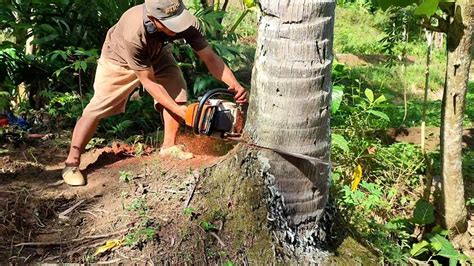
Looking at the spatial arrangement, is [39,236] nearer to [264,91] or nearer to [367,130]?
[264,91]

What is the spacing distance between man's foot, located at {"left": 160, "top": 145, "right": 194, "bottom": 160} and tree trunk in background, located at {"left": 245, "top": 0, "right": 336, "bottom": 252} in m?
0.92

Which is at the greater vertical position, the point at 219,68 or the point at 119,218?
the point at 219,68

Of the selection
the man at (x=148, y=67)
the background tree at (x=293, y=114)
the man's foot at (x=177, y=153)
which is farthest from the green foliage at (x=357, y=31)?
the background tree at (x=293, y=114)

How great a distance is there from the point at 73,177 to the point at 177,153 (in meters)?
0.69

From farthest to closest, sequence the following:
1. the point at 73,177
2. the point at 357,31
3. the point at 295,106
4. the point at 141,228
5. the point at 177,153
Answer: the point at 357,31 → the point at 177,153 → the point at 73,177 → the point at 141,228 → the point at 295,106

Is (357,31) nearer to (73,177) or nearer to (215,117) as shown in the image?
(215,117)

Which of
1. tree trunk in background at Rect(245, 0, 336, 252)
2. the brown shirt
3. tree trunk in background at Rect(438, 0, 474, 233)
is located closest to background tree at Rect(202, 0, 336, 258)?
tree trunk in background at Rect(245, 0, 336, 252)

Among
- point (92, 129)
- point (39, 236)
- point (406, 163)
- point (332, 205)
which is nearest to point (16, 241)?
point (39, 236)

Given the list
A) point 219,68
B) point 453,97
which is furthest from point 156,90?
point 453,97

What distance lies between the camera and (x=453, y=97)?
3668 mm

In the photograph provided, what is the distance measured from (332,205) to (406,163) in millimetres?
1811

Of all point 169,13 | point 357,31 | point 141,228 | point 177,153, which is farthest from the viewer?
point 357,31

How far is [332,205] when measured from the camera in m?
2.97

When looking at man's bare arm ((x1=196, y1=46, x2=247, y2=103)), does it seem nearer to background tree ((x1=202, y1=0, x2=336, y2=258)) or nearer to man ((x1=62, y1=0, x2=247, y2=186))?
man ((x1=62, y1=0, x2=247, y2=186))
